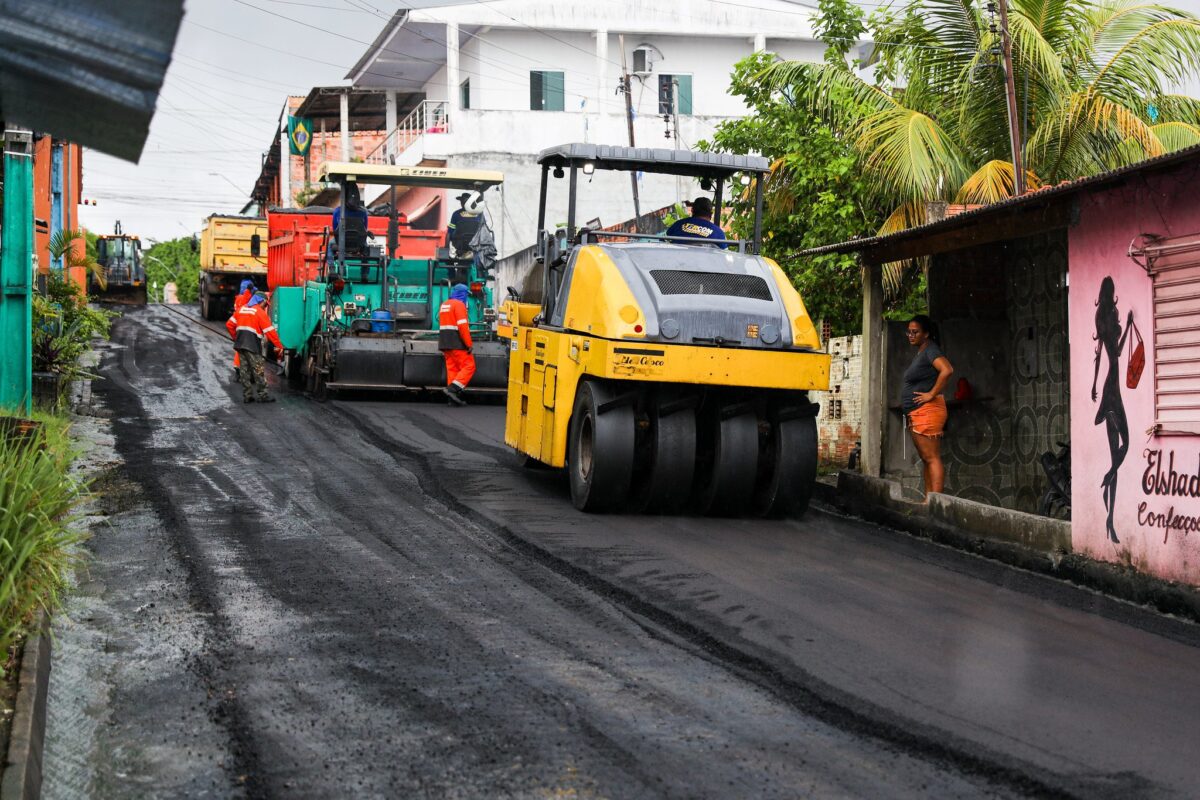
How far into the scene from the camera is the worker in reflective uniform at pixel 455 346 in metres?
18.8

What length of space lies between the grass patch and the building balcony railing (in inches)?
1091

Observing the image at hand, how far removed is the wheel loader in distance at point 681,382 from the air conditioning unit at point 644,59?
27939mm

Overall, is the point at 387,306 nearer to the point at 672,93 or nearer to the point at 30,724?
the point at 30,724

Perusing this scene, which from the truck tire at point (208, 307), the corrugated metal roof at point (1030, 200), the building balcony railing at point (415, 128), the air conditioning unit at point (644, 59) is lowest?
the corrugated metal roof at point (1030, 200)

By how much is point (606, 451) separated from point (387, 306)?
1006cm

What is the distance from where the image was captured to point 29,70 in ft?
12.7

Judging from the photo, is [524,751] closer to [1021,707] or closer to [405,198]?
[1021,707]

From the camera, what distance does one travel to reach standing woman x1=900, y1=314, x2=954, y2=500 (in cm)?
1173

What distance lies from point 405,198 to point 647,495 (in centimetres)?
1186

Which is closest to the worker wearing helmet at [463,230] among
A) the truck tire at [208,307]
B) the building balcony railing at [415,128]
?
the building balcony railing at [415,128]

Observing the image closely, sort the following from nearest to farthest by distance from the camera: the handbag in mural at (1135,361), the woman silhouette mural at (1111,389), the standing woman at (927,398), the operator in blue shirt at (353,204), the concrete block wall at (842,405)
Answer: the handbag in mural at (1135,361) < the woman silhouette mural at (1111,389) < the standing woman at (927,398) < the concrete block wall at (842,405) < the operator in blue shirt at (353,204)

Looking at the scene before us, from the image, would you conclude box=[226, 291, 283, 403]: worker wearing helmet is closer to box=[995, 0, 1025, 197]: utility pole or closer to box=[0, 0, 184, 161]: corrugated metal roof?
box=[995, 0, 1025, 197]: utility pole

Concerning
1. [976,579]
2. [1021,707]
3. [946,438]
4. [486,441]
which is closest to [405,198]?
[486,441]

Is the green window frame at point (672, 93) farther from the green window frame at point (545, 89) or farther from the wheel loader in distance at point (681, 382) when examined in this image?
the wheel loader in distance at point (681, 382)
